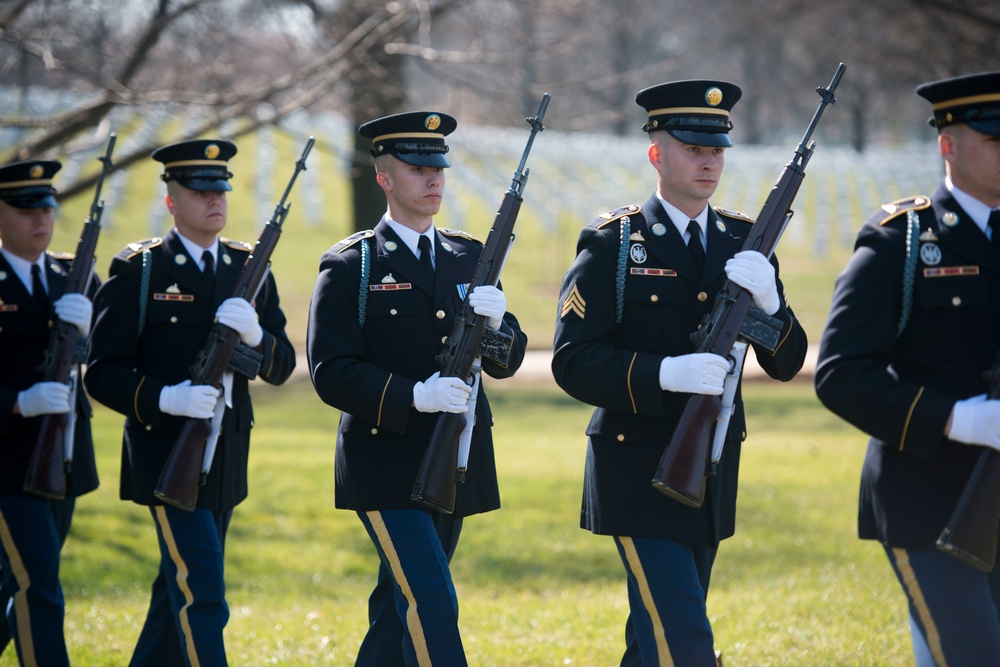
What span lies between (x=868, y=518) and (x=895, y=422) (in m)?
0.38

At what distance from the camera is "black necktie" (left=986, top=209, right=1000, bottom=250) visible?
3.78 metres

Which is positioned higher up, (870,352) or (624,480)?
(870,352)

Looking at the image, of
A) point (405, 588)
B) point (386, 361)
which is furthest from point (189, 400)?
point (405, 588)

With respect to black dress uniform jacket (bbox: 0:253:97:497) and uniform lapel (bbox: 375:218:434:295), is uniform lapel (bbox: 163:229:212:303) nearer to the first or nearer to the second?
black dress uniform jacket (bbox: 0:253:97:497)

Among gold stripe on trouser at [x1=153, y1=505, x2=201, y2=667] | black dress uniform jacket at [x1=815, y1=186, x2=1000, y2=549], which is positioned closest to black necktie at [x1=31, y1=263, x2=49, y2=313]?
gold stripe on trouser at [x1=153, y1=505, x2=201, y2=667]

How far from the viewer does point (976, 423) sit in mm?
3455

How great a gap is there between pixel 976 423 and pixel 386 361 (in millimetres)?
2187

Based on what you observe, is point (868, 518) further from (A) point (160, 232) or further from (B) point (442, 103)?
(A) point (160, 232)

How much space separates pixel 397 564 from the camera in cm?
434

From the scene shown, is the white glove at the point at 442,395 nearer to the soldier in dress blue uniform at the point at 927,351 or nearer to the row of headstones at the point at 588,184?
the soldier in dress blue uniform at the point at 927,351

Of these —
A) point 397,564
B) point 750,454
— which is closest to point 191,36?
point 750,454

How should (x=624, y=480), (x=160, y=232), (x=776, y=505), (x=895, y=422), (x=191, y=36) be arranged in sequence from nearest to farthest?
(x=895, y=422) → (x=624, y=480) → (x=776, y=505) → (x=191, y=36) → (x=160, y=232)

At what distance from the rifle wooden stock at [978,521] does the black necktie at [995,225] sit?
730 millimetres

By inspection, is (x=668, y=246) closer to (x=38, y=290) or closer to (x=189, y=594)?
(x=189, y=594)
